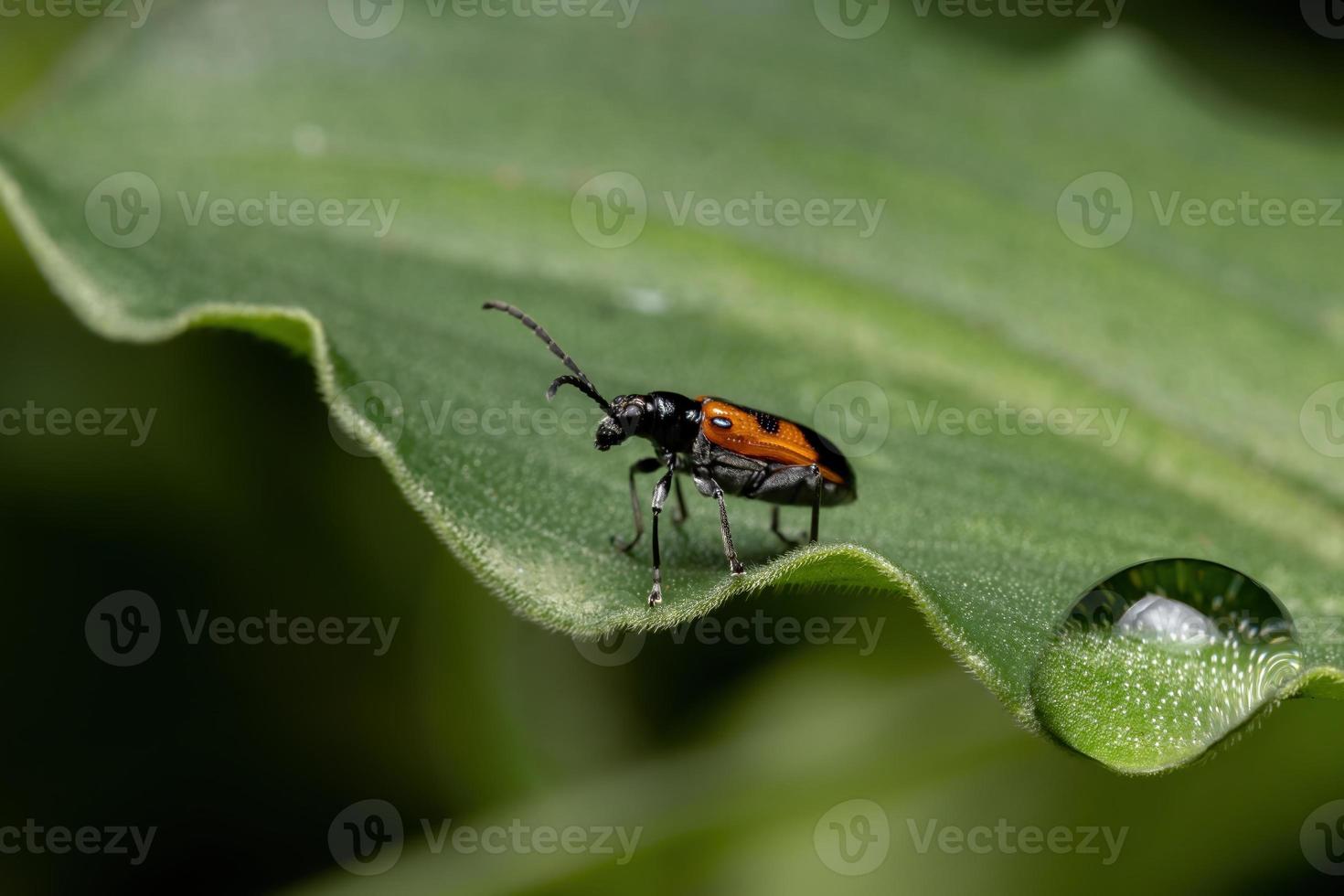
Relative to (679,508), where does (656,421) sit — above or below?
above

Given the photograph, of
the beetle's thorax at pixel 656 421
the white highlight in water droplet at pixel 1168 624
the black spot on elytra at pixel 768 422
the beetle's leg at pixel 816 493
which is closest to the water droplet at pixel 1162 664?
→ the white highlight in water droplet at pixel 1168 624

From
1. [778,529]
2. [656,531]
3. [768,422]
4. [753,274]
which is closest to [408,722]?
[778,529]

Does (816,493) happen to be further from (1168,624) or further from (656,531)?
(1168,624)

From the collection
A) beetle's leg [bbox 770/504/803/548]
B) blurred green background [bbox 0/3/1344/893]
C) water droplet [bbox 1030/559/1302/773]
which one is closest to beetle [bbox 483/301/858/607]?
beetle's leg [bbox 770/504/803/548]

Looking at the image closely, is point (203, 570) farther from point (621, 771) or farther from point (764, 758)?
point (764, 758)

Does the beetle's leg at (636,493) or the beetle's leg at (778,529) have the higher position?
the beetle's leg at (636,493)

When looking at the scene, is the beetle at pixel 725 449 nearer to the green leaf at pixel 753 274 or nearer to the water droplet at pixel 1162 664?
the green leaf at pixel 753 274
